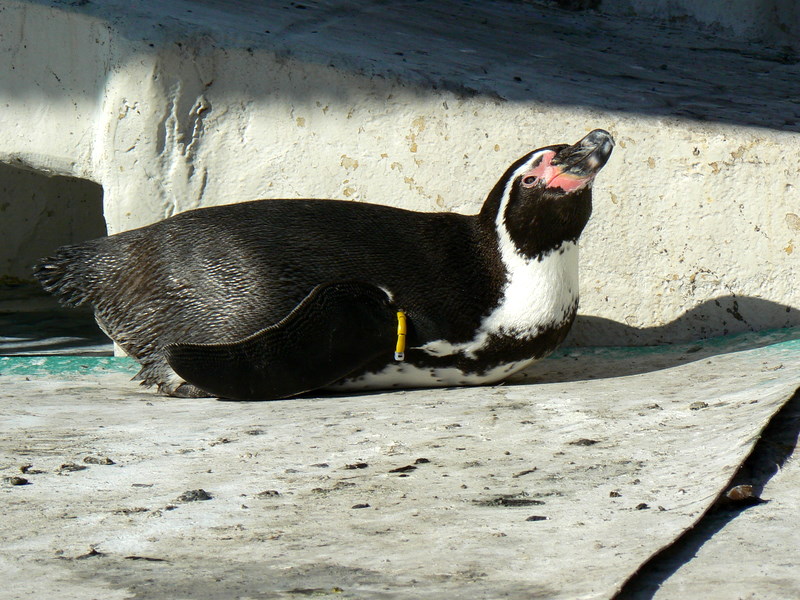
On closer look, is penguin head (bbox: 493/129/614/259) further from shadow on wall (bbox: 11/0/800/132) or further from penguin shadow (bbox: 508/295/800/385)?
shadow on wall (bbox: 11/0/800/132)

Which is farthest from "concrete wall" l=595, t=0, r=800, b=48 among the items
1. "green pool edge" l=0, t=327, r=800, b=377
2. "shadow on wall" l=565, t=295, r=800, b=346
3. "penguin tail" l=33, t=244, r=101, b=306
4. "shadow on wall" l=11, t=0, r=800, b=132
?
"penguin tail" l=33, t=244, r=101, b=306

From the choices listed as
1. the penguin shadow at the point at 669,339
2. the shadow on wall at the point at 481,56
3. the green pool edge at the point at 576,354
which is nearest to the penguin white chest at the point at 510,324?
the penguin shadow at the point at 669,339

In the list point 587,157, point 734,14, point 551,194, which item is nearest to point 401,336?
point 551,194

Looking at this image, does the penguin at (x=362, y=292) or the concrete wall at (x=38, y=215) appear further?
the concrete wall at (x=38, y=215)

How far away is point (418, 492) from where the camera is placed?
6.74ft

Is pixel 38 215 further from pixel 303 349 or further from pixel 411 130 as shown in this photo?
pixel 303 349

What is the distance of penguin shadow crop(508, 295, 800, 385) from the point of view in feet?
11.2

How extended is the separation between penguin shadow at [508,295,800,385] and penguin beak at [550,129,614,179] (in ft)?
2.10

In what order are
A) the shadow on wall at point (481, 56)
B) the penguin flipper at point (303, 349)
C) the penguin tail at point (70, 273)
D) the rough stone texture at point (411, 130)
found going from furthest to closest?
the shadow on wall at point (481, 56)
the rough stone texture at point (411, 130)
the penguin tail at point (70, 273)
the penguin flipper at point (303, 349)

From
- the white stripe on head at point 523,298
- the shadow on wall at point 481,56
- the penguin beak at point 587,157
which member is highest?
the shadow on wall at point 481,56

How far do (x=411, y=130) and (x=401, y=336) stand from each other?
0.98 m

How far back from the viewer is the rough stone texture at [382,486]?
5.31ft

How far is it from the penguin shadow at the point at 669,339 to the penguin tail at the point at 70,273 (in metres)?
1.25

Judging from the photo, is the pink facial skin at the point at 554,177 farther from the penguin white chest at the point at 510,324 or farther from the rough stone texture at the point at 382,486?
the rough stone texture at the point at 382,486
